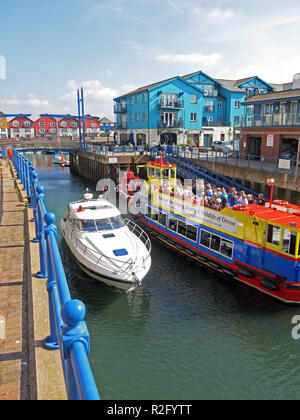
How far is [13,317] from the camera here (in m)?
6.05

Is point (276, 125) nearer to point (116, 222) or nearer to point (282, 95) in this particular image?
point (282, 95)

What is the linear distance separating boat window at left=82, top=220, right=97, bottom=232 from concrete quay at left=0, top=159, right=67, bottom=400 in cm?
513

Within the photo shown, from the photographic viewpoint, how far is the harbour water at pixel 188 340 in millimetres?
9453

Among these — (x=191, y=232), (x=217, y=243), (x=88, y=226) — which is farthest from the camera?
(x=191, y=232)

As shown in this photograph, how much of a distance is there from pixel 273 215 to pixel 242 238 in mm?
1724

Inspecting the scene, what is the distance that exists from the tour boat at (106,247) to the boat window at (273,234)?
16.9 feet

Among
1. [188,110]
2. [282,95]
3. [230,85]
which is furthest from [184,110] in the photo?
[282,95]

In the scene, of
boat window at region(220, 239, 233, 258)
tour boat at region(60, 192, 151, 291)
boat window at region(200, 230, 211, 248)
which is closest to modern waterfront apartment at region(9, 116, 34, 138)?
tour boat at region(60, 192, 151, 291)

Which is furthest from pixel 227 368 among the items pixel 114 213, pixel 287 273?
pixel 114 213

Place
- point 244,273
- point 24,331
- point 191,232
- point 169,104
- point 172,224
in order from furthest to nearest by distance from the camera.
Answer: point 169,104 < point 172,224 < point 191,232 < point 244,273 < point 24,331

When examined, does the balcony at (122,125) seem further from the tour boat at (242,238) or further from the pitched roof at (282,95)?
the tour boat at (242,238)

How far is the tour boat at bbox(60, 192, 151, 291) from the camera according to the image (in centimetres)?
1308
